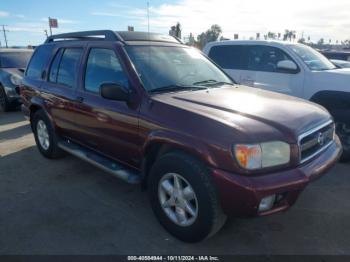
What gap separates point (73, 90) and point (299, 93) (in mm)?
3750

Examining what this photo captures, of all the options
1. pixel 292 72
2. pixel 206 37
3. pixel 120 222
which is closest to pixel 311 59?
pixel 292 72

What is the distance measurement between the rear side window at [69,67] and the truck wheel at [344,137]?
4.00m

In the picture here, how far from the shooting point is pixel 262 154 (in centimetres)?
262

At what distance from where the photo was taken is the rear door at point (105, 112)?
3.50 metres

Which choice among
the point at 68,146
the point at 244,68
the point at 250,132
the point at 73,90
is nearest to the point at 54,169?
the point at 68,146

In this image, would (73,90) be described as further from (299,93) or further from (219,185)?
(299,93)

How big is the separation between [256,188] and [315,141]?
991 millimetres

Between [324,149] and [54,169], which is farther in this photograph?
[54,169]

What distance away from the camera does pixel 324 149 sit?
3.27 m

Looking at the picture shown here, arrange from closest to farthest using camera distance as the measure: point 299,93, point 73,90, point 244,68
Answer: point 73,90 < point 299,93 < point 244,68

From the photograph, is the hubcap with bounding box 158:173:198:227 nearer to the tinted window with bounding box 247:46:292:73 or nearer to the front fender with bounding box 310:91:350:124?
the front fender with bounding box 310:91:350:124

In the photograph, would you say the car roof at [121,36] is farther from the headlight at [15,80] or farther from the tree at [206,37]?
the tree at [206,37]

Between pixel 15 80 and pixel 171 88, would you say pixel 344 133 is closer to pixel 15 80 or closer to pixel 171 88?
pixel 171 88

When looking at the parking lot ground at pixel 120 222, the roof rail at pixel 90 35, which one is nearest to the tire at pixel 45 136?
the parking lot ground at pixel 120 222
